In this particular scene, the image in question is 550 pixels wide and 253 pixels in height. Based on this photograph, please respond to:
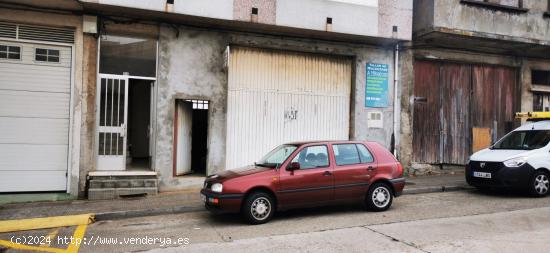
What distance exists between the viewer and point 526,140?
10117mm

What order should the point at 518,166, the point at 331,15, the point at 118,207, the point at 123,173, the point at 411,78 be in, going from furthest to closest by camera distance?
the point at 411,78 → the point at 331,15 → the point at 123,173 → the point at 518,166 → the point at 118,207

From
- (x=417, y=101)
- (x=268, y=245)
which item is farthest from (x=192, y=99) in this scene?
(x=417, y=101)

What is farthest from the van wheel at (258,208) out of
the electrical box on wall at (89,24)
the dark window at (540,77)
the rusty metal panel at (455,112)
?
the dark window at (540,77)

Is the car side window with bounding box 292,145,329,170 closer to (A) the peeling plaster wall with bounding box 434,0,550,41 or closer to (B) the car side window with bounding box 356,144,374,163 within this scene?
(B) the car side window with bounding box 356,144,374,163

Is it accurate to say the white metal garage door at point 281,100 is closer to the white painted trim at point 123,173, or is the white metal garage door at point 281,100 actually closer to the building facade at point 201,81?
the building facade at point 201,81

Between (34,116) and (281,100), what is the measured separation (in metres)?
6.29

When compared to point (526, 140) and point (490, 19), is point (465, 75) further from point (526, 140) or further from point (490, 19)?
point (526, 140)

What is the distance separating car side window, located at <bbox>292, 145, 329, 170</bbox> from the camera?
24.8 ft

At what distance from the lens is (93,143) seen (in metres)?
9.92

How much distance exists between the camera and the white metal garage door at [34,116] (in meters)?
9.47

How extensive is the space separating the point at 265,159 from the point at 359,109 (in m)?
5.11

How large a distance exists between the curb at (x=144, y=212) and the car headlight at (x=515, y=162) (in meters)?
6.93

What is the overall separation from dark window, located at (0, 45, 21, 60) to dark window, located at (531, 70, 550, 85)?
635 inches

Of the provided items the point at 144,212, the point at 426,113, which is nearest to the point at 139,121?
the point at 144,212
